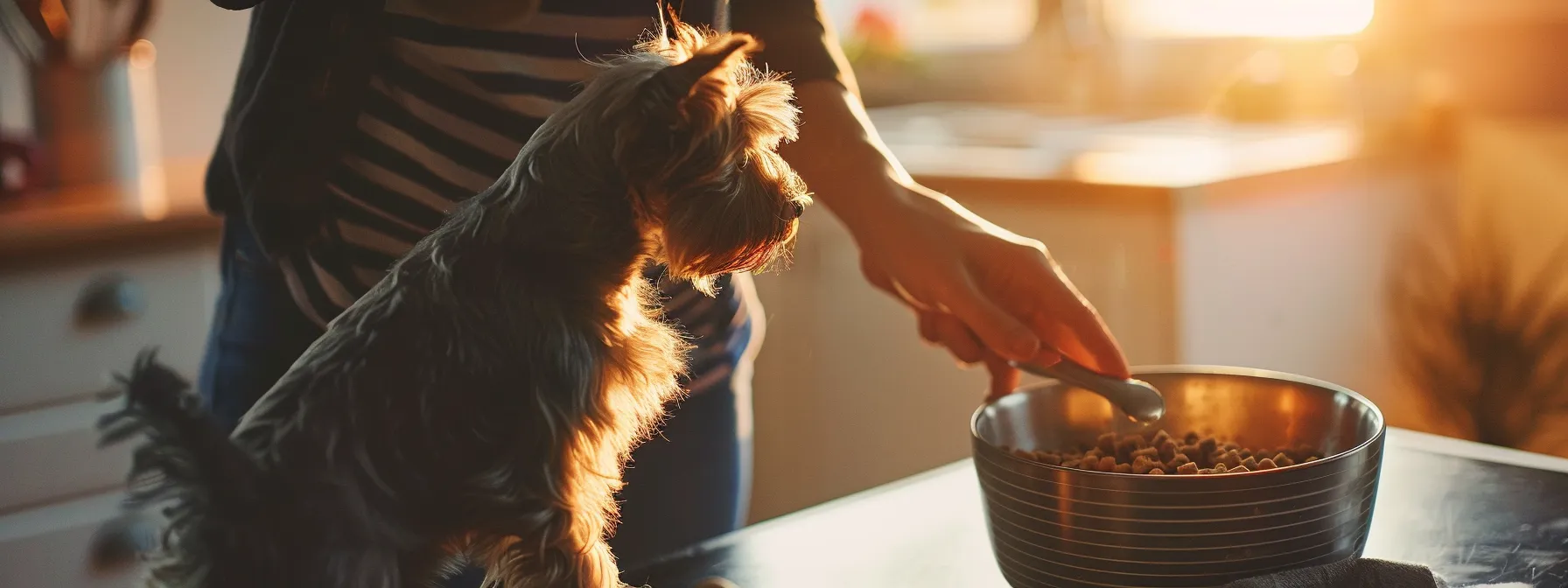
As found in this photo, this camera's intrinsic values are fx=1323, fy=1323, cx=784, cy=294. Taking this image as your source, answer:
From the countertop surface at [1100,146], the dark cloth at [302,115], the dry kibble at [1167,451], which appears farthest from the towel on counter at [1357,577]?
the countertop surface at [1100,146]

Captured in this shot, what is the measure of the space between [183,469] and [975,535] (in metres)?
0.61

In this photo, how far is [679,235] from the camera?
0.44 meters

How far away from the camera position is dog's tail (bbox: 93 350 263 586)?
1.15ft

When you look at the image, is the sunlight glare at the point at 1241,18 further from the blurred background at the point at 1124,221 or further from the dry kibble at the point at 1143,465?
the dry kibble at the point at 1143,465

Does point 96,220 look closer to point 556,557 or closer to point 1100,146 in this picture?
point 556,557

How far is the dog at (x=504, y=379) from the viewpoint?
369 mm

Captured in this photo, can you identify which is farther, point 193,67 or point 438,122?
point 193,67

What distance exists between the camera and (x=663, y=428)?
0.97 meters

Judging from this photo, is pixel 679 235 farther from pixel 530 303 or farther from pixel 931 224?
pixel 931 224

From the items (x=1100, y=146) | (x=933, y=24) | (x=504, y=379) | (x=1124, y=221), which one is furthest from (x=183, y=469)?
(x=933, y=24)

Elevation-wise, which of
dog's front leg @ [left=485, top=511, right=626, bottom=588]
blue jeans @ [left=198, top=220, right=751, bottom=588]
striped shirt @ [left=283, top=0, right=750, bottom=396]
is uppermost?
striped shirt @ [left=283, top=0, right=750, bottom=396]

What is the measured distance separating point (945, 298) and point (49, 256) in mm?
1349

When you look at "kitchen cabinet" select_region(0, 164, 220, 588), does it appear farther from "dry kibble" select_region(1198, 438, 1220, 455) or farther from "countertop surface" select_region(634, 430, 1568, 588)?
"dry kibble" select_region(1198, 438, 1220, 455)

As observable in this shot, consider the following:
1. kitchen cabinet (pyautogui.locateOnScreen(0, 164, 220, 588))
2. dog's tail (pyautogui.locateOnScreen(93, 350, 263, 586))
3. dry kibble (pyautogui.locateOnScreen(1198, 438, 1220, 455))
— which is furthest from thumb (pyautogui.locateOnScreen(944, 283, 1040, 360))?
kitchen cabinet (pyautogui.locateOnScreen(0, 164, 220, 588))
